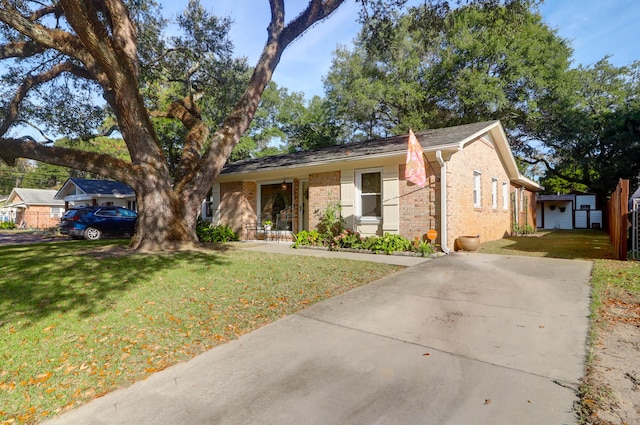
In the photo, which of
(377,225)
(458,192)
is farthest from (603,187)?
(377,225)

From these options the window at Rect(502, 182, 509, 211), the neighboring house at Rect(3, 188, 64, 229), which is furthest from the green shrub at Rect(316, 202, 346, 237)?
the neighboring house at Rect(3, 188, 64, 229)

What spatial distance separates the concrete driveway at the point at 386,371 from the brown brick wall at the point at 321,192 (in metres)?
6.90

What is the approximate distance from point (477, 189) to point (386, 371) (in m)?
10.7

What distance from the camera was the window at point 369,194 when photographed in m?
10.6

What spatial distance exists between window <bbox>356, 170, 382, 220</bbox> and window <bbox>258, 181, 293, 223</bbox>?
3.50 meters

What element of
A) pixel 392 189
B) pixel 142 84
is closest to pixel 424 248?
pixel 392 189

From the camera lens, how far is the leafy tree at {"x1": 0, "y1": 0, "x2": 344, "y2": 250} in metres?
8.71

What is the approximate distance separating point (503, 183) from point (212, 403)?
604 inches

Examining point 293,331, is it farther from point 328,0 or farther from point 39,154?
point 328,0

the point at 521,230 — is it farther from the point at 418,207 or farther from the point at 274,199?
the point at 274,199

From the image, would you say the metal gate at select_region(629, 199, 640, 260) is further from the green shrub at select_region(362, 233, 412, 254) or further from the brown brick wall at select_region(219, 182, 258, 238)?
the brown brick wall at select_region(219, 182, 258, 238)

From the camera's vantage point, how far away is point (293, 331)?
386 cm

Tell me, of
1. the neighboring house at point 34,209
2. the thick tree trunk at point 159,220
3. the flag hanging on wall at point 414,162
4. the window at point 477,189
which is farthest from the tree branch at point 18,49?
the neighboring house at point 34,209

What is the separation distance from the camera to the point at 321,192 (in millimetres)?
11812
